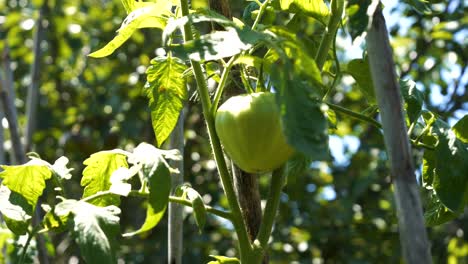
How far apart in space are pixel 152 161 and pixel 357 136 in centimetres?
255

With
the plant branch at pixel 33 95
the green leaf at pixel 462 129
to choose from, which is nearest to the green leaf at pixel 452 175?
the green leaf at pixel 462 129

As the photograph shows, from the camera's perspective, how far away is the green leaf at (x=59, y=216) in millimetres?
830

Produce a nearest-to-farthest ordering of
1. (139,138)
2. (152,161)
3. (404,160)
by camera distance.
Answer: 1. (404,160)
2. (152,161)
3. (139,138)

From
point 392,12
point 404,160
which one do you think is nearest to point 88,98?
point 392,12

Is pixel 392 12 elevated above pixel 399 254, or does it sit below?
above

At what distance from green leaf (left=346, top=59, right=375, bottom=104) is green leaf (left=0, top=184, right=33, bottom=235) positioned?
41 cm

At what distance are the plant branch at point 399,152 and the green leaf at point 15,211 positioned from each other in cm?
45

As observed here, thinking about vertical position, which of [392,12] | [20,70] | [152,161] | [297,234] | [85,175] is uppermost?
[152,161]

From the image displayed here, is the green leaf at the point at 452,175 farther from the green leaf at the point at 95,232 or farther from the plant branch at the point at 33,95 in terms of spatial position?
the plant branch at the point at 33,95

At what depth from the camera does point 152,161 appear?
2.57 feet

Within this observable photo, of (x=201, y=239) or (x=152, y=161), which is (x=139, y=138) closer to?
(x=201, y=239)

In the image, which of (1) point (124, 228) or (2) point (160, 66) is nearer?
(2) point (160, 66)

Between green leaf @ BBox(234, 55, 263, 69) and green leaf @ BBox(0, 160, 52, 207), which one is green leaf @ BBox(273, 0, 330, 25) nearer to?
green leaf @ BBox(234, 55, 263, 69)

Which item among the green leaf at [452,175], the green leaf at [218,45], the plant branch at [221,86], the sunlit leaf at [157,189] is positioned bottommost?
the green leaf at [452,175]
